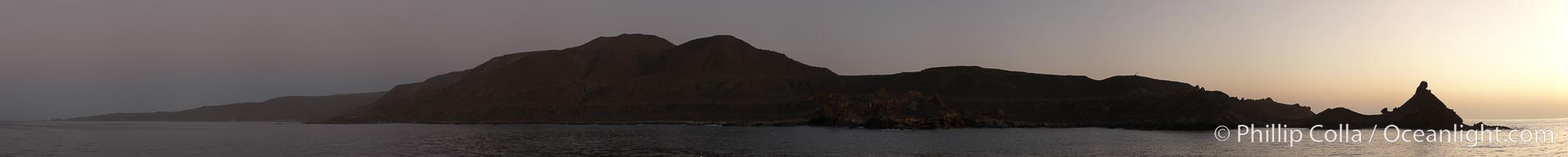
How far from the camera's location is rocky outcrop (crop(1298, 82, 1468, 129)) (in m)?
156

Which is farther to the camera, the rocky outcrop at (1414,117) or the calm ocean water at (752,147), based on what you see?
the rocky outcrop at (1414,117)

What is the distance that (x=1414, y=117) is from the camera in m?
160

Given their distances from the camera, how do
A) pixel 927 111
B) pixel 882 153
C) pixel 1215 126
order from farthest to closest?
pixel 927 111 < pixel 1215 126 < pixel 882 153

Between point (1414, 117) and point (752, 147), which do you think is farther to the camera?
point (1414, 117)

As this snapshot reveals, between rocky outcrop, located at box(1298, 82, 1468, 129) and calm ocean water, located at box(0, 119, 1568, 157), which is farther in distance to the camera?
rocky outcrop, located at box(1298, 82, 1468, 129)

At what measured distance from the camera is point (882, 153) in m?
81.5

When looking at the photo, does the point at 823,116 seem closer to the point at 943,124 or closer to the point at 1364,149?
the point at 943,124

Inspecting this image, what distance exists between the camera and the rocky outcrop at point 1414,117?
156250mm

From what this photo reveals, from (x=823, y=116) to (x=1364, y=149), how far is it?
4016 inches

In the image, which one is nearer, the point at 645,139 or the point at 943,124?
the point at 645,139

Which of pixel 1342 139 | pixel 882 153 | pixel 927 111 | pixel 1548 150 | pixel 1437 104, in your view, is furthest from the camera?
pixel 927 111

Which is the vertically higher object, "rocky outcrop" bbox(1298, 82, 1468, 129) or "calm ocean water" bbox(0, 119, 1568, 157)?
"rocky outcrop" bbox(1298, 82, 1468, 129)

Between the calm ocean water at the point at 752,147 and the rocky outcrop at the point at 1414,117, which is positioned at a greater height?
the rocky outcrop at the point at 1414,117

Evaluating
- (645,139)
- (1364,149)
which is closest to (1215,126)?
(1364,149)
